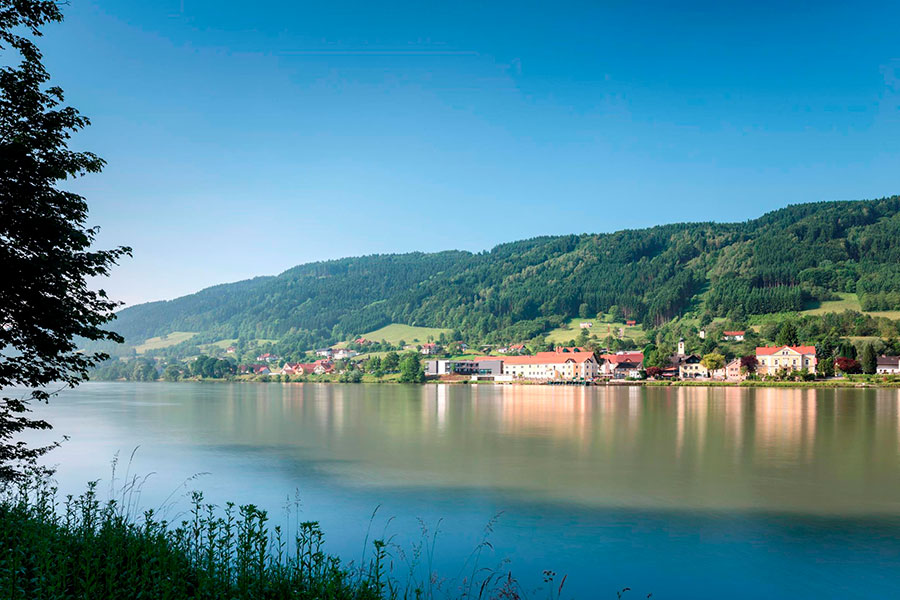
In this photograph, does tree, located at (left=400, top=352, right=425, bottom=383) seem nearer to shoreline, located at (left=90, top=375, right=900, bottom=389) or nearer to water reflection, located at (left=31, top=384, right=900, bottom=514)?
shoreline, located at (left=90, top=375, right=900, bottom=389)

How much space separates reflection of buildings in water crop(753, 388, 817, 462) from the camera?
819 inches

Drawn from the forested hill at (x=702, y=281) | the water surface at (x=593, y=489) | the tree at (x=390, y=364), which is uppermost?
the forested hill at (x=702, y=281)

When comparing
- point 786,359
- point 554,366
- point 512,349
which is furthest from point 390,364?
point 786,359

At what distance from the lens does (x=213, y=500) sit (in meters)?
13.5

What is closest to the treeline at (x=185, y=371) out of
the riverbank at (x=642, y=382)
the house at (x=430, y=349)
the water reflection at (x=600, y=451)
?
the riverbank at (x=642, y=382)

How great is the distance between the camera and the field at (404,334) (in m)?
160

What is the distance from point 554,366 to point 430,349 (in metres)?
35.0

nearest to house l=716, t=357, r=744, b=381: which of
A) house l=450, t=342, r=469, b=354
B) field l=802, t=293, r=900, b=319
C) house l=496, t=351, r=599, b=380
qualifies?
house l=496, t=351, r=599, b=380

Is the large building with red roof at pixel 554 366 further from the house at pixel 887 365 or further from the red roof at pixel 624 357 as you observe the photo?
the house at pixel 887 365

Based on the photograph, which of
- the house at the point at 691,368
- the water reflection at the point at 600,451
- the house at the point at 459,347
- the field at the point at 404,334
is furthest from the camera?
the field at the point at 404,334

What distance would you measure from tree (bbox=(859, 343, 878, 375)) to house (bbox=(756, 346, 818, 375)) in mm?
5940

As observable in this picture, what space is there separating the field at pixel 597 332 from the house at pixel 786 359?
39.3 meters

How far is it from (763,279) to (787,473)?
142m

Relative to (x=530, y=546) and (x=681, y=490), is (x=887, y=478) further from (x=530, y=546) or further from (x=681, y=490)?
(x=530, y=546)
